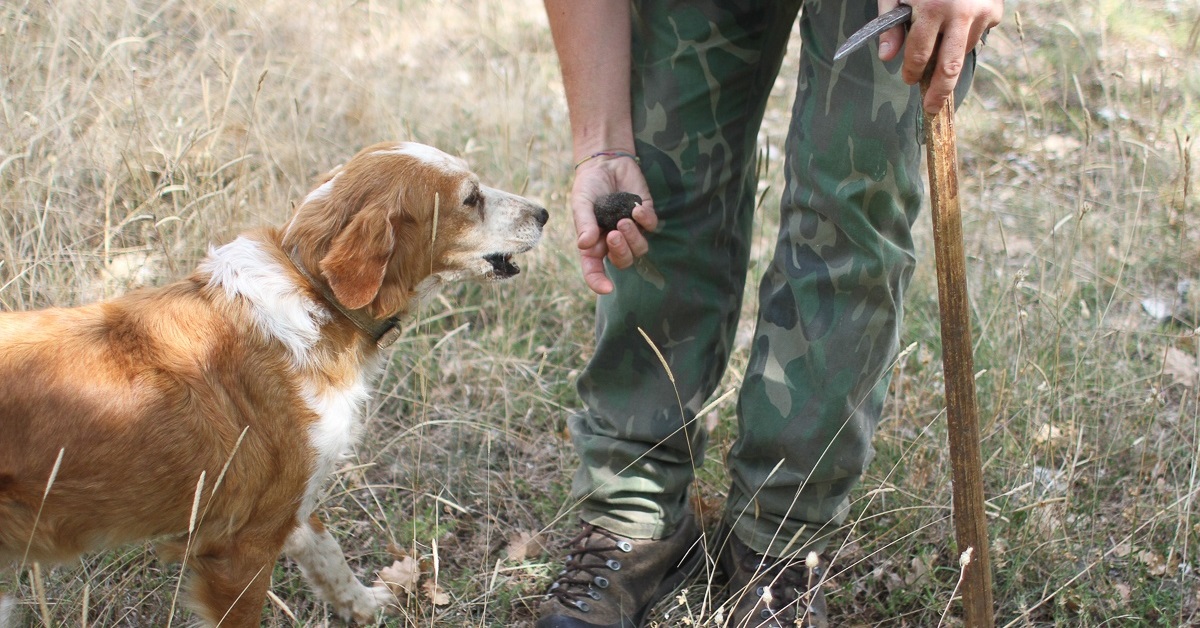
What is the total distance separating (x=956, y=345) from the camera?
1864 mm

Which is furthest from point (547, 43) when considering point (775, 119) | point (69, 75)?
point (69, 75)

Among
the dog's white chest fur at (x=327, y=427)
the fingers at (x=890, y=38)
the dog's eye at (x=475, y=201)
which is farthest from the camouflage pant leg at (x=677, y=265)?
the dog's white chest fur at (x=327, y=427)

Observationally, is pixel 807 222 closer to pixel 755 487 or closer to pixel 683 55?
pixel 683 55

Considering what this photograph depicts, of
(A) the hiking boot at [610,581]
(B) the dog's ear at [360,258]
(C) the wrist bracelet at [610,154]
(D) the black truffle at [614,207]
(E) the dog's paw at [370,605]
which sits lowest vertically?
(E) the dog's paw at [370,605]

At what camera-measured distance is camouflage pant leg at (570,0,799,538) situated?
2.34 meters

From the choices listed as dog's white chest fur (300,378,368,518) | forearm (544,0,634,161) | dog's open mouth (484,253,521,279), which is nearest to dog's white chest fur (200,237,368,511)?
dog's white chest fur (300,378,368,518)

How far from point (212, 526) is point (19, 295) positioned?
1148mm

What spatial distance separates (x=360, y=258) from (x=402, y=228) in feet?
0.65

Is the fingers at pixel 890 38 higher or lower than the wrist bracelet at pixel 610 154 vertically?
higher

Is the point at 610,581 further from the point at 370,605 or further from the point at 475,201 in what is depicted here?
the point at 475,201

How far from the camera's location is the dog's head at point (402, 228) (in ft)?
7.66

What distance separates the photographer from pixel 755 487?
96.3 inches

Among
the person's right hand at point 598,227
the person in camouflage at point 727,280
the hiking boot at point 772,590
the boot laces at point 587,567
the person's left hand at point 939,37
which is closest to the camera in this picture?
the person's left hand at point 939,37

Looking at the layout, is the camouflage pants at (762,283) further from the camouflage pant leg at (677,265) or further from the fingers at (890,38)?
the fingers at (890,38)
